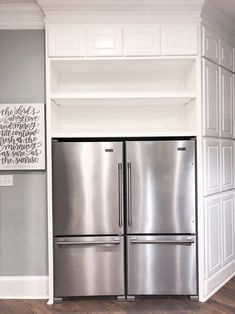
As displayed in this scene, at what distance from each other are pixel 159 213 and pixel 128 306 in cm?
89

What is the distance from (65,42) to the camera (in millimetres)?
2572

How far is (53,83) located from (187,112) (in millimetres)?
1371

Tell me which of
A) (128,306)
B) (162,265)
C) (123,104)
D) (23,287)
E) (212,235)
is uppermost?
(123,104)

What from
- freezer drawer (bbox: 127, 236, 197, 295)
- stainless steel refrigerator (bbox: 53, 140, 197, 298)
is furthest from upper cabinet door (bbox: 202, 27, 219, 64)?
freezer drawer (bbox: 127, 236, 197, 295)

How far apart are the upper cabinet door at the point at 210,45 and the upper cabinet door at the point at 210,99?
0.23 ft

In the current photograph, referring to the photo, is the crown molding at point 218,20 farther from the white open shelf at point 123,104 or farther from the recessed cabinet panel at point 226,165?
the recessed cabinet panel at point 226,165

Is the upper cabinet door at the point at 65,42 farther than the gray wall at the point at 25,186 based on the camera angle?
No

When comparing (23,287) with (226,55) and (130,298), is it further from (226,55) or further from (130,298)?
(226,55)

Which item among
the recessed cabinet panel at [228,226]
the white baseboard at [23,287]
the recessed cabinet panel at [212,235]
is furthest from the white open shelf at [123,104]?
the white baseboard at [23,287]

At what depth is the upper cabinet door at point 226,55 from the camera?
293cm

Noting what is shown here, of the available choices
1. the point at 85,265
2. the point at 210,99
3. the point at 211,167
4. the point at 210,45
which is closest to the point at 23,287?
the point at 85,265

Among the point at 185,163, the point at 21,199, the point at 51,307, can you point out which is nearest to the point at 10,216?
the point at 21,199

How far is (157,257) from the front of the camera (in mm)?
2600

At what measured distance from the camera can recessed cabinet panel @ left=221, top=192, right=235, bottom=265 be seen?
2939 mm
